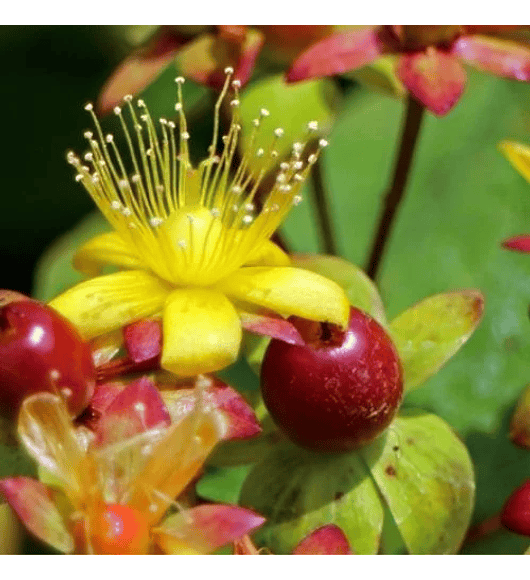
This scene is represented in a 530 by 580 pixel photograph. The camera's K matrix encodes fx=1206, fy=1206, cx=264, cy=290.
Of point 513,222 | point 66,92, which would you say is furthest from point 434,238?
point 66,92

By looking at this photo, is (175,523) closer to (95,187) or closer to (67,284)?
(95,187)

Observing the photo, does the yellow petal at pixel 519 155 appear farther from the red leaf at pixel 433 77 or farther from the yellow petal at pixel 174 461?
the yellow petal at pixel 174 461

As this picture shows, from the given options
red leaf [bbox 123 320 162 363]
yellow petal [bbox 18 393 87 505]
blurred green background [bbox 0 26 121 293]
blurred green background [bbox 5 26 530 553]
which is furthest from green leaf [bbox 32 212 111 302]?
yellow petal [bbox 18 393 87 505]

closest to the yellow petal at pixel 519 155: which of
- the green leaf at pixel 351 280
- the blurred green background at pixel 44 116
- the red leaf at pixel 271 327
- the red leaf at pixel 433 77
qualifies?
the red leaf at pixel 433 77

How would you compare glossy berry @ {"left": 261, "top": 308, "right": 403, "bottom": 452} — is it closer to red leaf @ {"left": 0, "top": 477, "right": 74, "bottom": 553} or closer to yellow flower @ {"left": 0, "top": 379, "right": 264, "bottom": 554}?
yellow flower @ {"left": 0, "top": 379, "right": 264, "bottom": 554}

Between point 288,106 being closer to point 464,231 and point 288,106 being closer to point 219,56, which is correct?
point 219,56

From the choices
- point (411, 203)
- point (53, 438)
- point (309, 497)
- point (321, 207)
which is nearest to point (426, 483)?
point (309, 497)
